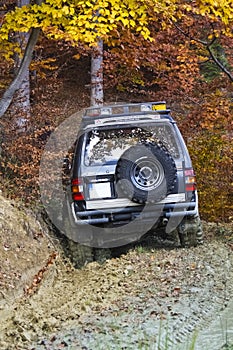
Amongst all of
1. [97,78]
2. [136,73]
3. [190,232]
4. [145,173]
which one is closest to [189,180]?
[145,173]

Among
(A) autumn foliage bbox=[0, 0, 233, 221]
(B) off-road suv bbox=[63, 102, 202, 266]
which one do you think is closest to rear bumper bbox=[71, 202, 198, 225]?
(B) off-road suv bbox=[63, 102, 202, 266]

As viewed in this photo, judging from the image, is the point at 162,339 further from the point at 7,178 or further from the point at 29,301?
the point at 7,178

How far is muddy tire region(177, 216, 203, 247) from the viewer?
763 centimetres

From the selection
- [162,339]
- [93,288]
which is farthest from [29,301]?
[162,339]

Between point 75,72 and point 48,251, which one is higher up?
point 75,72

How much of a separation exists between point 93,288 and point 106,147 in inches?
88.6

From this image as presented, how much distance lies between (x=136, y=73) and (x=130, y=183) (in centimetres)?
843

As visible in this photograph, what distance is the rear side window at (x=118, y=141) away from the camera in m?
7.33

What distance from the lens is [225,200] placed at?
38.0 feet

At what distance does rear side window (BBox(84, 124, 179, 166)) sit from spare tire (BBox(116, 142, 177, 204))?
0.28 m

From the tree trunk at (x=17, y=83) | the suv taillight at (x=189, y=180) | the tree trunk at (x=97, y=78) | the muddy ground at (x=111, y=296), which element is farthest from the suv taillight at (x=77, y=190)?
the tree trunk at (x=97, y=78)

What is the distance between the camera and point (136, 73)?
48.7 feet

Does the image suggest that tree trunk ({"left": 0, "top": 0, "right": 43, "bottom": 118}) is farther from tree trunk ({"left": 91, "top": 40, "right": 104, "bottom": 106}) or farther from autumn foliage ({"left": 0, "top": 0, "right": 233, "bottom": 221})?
tree trunk ({"left": 91, "top": 40, "right": 104, "bottom": 106})

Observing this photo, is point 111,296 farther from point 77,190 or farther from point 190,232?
point 190,232
